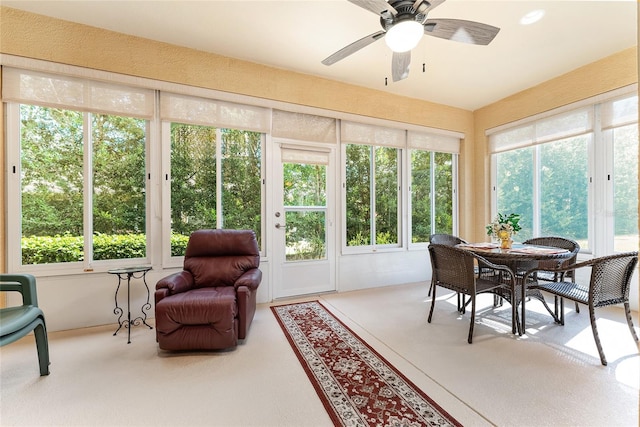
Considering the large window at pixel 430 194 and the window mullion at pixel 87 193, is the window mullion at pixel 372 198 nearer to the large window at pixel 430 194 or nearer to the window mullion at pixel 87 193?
the large window at pixel 430 194

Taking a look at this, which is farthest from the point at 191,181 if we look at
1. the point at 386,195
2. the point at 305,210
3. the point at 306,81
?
the point at 386,195

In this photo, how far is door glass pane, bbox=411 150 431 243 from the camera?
4.41 metres

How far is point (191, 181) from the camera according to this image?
121 inches

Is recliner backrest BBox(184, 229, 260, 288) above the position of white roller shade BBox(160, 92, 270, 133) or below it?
below

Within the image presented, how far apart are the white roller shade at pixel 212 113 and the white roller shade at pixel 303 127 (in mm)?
163

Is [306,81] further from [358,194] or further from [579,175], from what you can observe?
[579,175]

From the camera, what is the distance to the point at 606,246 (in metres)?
Answer: 3.21

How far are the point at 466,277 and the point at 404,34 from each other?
2.02 m

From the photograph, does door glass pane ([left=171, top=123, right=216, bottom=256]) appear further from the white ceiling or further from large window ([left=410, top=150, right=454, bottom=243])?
large window ([left=410, top=150, right=454, bottom=243])

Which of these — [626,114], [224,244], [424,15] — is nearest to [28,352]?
[224,244]

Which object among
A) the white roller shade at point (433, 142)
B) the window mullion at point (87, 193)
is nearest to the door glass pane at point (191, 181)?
the window mullion at point (87, 193)

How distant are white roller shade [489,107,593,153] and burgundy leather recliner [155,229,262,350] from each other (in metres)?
4.33

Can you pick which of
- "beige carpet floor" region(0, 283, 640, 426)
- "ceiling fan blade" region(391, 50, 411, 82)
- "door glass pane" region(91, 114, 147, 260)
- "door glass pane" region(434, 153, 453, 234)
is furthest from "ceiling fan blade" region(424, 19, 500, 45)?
"door glass pane" region(91, 114, 147, 260)

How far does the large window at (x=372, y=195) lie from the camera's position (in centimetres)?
398
